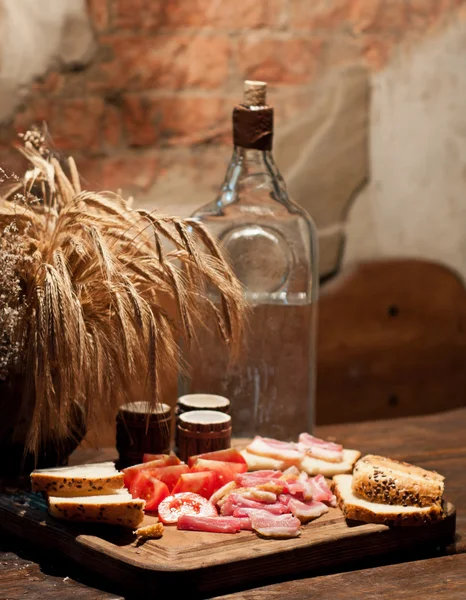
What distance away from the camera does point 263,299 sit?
160 centimetres

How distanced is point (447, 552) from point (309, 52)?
46.9 inches

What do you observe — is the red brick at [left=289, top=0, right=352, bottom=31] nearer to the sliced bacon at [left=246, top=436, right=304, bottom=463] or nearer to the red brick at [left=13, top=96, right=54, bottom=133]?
the red brick at [left=13, top=96, right=54, bottom=133]

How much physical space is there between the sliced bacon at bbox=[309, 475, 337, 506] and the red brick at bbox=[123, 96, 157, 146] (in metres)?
0.90

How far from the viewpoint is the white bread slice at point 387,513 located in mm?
1225

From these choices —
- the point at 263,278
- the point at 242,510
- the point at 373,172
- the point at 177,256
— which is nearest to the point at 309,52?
the point at 373,172

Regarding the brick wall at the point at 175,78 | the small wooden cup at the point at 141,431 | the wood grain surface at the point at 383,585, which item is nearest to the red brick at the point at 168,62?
the brick wall at the point at 175,78

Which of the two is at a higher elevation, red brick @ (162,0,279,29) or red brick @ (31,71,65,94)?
red brick @ (162,0,279,29)

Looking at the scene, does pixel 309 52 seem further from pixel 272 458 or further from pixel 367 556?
pixel 367 556

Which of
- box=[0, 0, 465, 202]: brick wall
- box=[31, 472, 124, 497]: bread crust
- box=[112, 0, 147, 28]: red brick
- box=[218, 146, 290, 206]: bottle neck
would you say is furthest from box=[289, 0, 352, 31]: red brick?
box=[31, 472, 124, 497]: bread crust

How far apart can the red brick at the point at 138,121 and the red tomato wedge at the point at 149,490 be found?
35.8 inches

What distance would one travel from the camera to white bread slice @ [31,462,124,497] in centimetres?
119

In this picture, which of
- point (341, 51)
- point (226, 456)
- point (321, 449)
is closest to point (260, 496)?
point (226, 456)

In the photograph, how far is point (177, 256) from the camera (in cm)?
131

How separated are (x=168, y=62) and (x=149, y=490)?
1012 millimetres
